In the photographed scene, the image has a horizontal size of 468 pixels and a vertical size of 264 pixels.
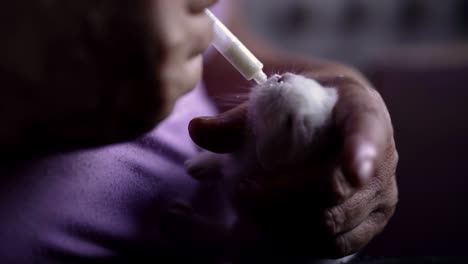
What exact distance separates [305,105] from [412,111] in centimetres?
49

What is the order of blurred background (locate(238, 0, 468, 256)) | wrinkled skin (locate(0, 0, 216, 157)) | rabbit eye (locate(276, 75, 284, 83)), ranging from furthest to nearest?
blurred background (locate(238, 0, 468, 256)) → rabbit eye (locate(276, 75, 284, 83)) → wrinkled skin (locate(0, 0, 216, 157))

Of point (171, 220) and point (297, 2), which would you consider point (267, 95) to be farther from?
point (297, 2)

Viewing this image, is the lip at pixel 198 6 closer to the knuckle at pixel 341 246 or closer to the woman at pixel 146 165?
the woman at pixel 146 165

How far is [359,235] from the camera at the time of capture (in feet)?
1.86

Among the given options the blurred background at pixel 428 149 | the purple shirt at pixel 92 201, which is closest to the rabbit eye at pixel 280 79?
the purple shirt at pixel 92 201

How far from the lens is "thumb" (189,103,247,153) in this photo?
54 centimetres

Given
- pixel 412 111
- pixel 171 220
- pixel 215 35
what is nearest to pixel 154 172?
pixel 171 220

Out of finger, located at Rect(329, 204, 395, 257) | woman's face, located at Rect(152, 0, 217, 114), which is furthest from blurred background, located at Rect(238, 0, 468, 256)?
woman's face, located at Rect(152, 0, 217, 114)

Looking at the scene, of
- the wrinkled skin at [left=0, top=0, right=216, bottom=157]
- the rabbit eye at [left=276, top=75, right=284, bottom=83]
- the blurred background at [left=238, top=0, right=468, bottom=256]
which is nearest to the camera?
the wrinkled skin at [left=0, top=0, right=216, bottom=157]

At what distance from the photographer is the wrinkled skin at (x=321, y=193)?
486 mm

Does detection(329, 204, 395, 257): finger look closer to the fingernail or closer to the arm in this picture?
the arm

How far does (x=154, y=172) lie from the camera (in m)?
0.58

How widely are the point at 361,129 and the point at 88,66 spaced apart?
239mm

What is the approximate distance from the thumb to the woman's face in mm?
118
